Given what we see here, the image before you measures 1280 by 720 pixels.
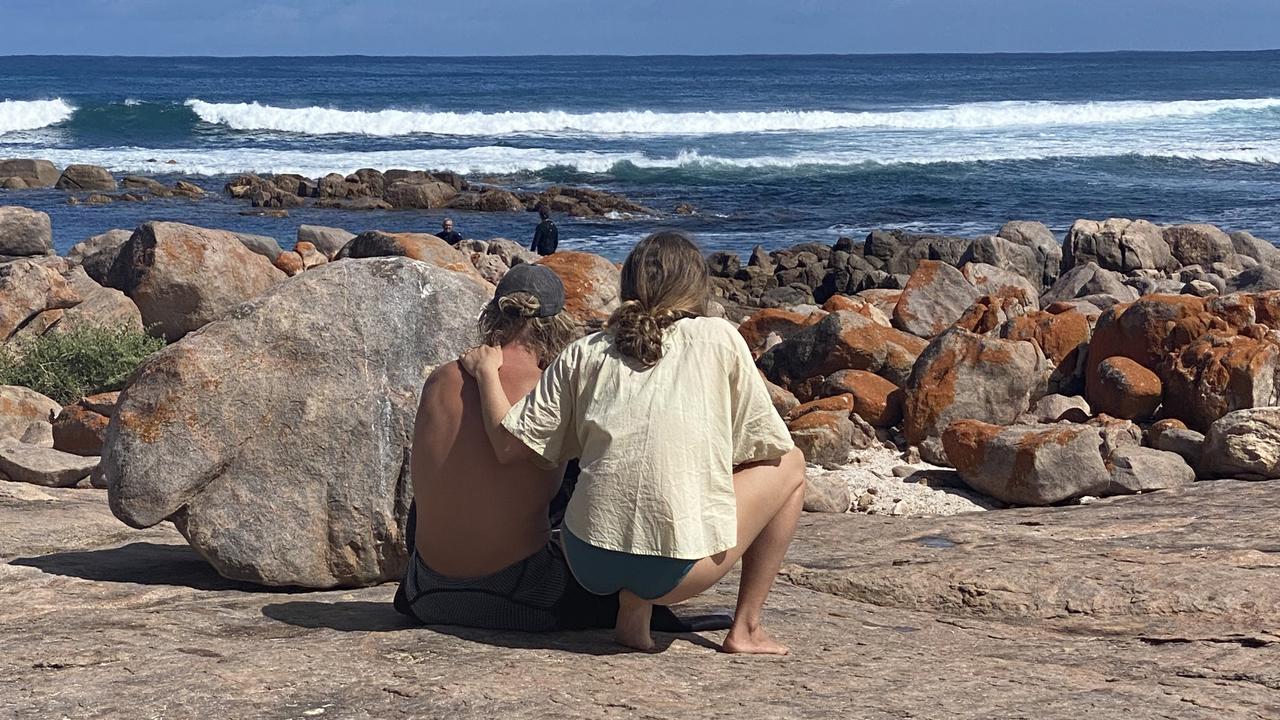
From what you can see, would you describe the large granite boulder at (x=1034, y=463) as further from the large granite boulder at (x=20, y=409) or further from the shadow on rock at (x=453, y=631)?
the large granite boulder at (x=20, y=409)

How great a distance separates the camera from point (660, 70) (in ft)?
350

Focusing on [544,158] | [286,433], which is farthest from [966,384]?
[544,158]

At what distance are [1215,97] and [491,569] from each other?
71.4 metres

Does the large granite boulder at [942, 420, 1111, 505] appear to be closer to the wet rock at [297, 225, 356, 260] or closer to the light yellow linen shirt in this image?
the light yellow linen shirt

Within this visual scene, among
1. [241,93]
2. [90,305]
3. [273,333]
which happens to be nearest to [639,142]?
[241,93]

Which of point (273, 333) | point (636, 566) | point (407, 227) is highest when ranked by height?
point (273, 333)

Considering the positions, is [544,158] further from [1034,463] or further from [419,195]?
[1034,463]

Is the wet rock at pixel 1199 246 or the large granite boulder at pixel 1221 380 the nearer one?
the large granite boulder at pixel 1221 380

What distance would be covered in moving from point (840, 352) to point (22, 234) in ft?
35.9

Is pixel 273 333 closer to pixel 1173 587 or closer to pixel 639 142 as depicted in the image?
pixel 1173 587

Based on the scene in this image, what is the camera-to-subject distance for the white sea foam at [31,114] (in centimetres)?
5109

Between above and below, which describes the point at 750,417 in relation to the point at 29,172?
above

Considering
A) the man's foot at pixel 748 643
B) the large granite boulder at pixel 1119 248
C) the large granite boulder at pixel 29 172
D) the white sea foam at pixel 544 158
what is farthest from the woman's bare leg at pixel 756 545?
the white sea foam at pixel 544 158

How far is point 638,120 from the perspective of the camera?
55406 mm
